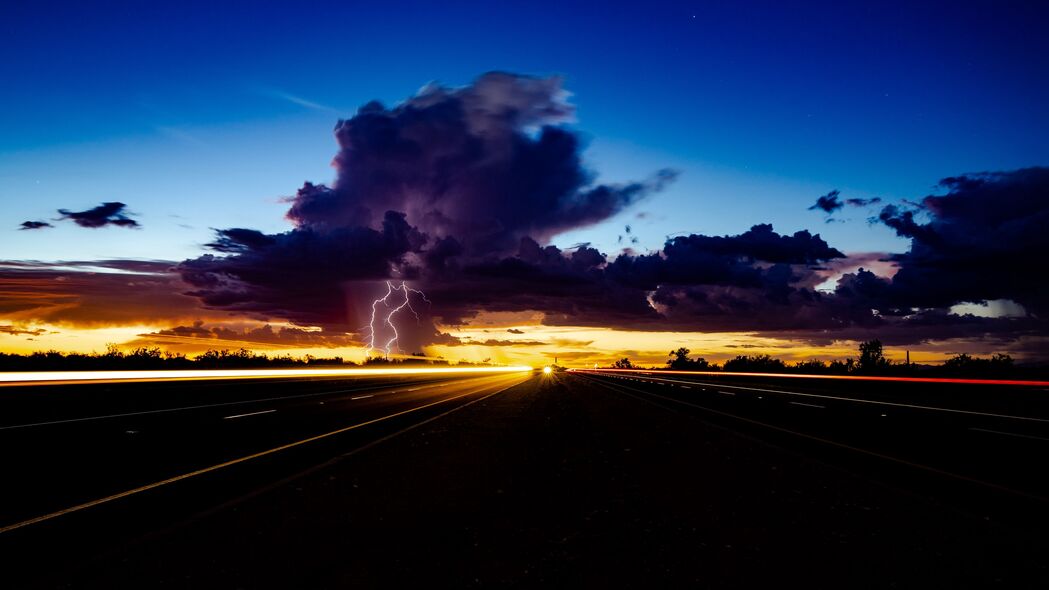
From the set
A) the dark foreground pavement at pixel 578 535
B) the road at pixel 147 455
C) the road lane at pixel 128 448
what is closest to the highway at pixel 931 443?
the dark foreground pavement at pixel 578 535

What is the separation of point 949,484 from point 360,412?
15.8m

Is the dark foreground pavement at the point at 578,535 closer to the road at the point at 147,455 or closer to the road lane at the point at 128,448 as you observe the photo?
the road at the point at 147,455

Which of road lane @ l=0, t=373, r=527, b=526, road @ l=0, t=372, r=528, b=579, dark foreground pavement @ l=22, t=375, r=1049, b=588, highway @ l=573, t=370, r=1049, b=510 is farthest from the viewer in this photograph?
highway @ l=573, t=370, r=1049, b=510

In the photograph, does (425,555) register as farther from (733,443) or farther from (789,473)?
(733,443)

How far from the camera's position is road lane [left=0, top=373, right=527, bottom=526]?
7.16 metres

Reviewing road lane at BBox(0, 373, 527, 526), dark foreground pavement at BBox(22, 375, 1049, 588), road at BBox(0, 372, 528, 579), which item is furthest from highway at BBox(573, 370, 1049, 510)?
road lane at BBox(0, 373, 527, 526)

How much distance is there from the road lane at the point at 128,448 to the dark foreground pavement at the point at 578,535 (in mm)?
1939

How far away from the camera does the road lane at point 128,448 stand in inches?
282

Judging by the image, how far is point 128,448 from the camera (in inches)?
422

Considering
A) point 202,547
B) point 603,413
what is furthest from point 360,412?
point 202,547

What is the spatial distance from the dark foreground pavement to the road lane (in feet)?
6.36

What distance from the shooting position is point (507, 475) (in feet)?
27.8

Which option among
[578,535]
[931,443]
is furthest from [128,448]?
[931,443]

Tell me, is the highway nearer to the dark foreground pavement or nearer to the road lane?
the dark foreground pavement
